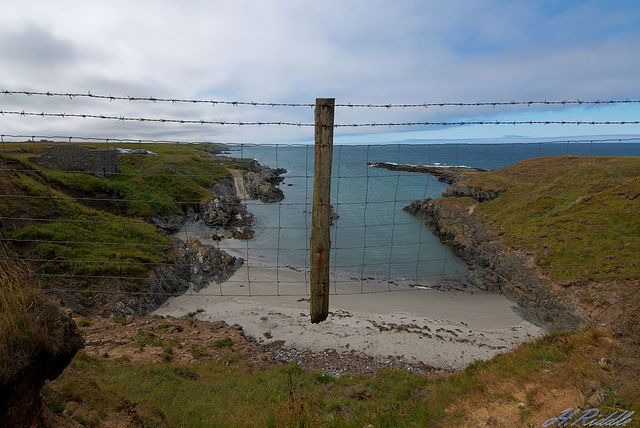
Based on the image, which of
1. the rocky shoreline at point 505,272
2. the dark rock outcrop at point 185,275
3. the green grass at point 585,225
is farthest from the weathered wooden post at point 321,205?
the dark rock outcrop at point 185,275

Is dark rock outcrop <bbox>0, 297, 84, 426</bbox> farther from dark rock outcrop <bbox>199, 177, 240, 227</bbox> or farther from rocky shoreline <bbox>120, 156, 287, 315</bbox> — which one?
dark rock outcrop <bbox>199, 177, 240, 227</bbox>

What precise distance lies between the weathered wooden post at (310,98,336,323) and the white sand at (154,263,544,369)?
609cm

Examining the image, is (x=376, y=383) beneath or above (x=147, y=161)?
beneath

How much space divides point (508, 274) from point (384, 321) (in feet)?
32.2

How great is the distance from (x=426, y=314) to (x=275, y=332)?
7.79m

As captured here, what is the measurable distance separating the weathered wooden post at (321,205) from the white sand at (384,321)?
609 centimetres

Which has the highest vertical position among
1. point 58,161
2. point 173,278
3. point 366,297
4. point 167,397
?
point 58,161

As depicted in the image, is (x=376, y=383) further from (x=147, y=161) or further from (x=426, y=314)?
(x=147, y=161)

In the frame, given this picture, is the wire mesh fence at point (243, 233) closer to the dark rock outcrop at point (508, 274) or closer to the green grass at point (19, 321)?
the dark rock outcrop at point (508, 274)

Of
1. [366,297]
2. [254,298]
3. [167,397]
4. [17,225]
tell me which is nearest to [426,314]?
[366,297]

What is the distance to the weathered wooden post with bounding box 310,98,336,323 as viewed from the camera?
5008 millimetres

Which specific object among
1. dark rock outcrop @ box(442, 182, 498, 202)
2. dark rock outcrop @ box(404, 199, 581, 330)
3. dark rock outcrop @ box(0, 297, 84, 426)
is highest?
dark rock outcrop @ box(0, 297, 84, 426)

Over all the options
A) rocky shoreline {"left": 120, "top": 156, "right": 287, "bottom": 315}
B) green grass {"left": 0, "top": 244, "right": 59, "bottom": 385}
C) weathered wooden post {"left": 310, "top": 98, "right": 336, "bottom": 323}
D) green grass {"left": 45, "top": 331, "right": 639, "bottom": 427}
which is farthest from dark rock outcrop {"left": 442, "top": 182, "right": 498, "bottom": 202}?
green grass {"left": 0, "top": 244, "right": 59, "bottom": 385}

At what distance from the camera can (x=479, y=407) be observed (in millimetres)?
4887
